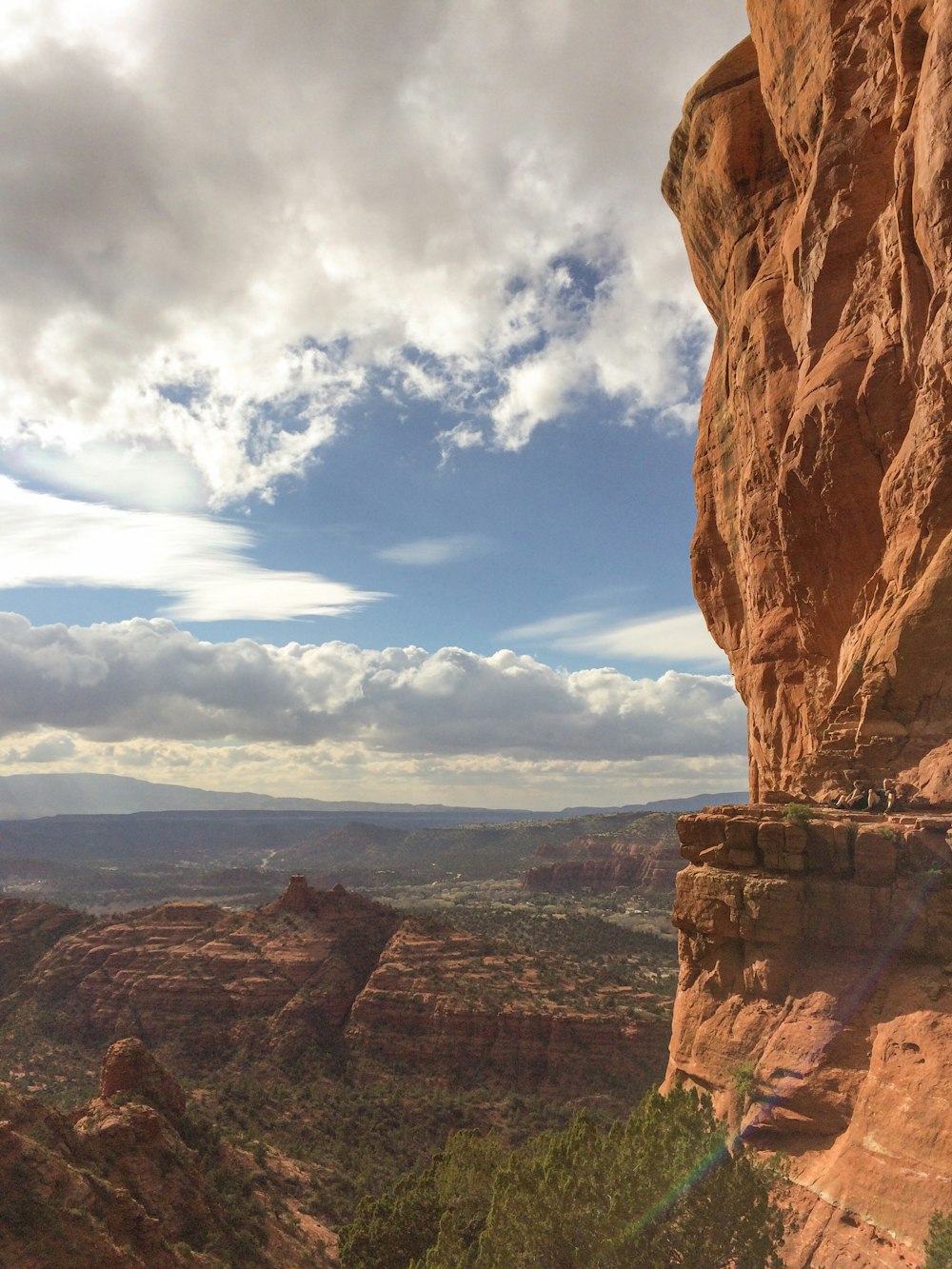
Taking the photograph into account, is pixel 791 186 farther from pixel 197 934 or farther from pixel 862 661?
pixel 197 934

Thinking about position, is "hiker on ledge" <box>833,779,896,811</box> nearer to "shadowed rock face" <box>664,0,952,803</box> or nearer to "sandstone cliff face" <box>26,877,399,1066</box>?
"shadowed rock face" <box>664,0,952,803</box>

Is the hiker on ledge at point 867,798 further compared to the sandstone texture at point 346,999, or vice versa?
the sandstone texture at point 346,999

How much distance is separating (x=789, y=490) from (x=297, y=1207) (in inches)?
1537

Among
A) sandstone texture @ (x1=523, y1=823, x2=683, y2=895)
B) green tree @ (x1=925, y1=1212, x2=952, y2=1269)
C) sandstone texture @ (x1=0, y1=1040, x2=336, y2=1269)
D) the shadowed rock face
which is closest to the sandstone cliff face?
sandstone texture @ (x1=0, y1=1040, x2=336, y2=1269)

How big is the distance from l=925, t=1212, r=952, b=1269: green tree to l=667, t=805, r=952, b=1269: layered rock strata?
58 centimetres

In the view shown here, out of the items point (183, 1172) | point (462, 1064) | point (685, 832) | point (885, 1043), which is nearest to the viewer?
point (885, 1043)

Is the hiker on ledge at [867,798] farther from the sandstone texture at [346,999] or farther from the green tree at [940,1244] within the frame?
the sandstone texture at [346,999]

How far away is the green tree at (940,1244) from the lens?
10.2m

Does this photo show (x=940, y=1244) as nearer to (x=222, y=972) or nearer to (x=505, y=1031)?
(x=505, y=1031)

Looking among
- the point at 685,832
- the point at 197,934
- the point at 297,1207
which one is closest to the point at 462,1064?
the point at 297,1207

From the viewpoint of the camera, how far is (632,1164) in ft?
47.9

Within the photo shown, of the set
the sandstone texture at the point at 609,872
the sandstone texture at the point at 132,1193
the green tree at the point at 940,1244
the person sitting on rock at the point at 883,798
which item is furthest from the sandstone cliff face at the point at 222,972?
the sandstone texture at the point at 609,872

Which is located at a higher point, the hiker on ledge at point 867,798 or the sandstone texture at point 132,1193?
the hiker on ledge at point 867,798

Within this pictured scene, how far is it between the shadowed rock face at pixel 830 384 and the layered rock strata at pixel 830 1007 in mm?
2640
